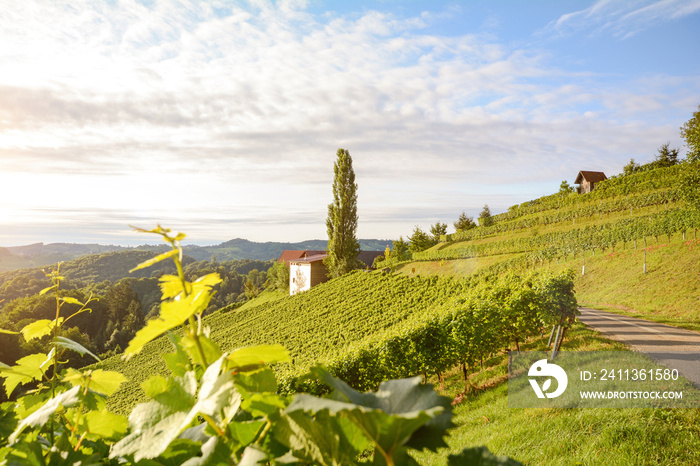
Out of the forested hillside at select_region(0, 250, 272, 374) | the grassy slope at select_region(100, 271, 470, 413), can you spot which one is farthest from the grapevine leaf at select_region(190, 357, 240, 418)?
the grassy slope at select_region(100, 271, 470, 413)

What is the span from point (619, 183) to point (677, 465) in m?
50.0

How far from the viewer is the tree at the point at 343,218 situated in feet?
113

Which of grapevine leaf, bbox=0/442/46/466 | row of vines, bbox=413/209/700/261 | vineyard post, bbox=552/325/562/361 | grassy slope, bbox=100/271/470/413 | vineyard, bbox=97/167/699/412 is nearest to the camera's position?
grapevine leaf, bbox=0/442/46/466

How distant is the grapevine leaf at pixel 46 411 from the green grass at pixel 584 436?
3.31m

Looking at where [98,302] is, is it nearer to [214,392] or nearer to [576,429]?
[576,429]

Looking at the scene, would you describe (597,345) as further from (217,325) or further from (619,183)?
(619,183)

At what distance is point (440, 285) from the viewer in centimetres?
1664

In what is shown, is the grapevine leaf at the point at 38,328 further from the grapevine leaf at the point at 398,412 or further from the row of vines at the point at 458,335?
the row of vines at the point at 458,335

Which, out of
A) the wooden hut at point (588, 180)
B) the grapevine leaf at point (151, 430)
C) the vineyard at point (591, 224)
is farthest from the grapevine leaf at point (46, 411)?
Result: the wooden hut at point (588, 180)

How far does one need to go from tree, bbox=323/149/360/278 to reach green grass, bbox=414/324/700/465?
28.3 m

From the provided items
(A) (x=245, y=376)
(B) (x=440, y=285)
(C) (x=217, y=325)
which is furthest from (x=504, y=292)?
(C) (x=217, y=325)

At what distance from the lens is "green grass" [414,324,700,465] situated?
13.9 ft

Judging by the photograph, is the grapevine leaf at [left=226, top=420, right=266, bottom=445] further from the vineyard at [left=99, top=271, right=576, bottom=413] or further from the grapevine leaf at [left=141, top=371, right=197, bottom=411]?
the vineyard at [left=99, top=271, right=576, bottom=413]

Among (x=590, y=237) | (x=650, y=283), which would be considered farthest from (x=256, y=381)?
(x=590, y=237)
